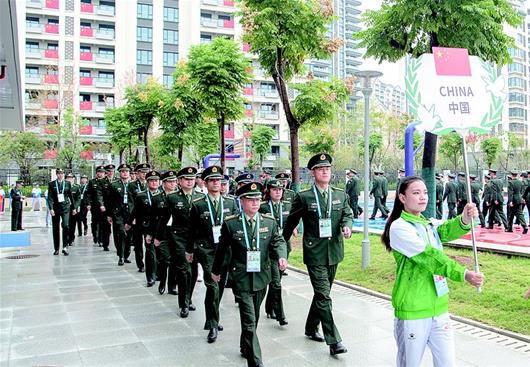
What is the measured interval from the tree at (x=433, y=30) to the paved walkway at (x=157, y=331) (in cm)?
339

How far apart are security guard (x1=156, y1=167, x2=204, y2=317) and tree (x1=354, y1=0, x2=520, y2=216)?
4290 millimetres

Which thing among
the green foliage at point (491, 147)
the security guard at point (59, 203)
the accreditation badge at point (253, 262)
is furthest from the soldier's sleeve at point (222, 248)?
the green foliage at point (491, 147)

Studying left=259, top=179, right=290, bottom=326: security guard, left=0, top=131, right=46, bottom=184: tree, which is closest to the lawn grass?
left=259, top=179, right=290, bottom=326: security guard

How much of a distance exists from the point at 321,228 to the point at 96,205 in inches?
343

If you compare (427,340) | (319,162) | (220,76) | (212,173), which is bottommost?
(427,340)

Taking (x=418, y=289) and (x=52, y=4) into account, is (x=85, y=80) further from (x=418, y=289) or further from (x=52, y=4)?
(x=418, y=289)

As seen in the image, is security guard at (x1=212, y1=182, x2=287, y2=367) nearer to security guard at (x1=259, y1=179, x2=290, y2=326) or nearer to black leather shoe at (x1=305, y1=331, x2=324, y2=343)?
black leather shoe at (x1=305, y1=331, x2=324, y2=343)

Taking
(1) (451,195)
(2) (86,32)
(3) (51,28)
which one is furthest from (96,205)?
(2) (86,32)

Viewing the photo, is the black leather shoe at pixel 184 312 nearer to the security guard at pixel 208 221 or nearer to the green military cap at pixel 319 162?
the security guard at pixel 208 221

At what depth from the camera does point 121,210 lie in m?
11.1

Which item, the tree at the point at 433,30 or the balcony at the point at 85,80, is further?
the balcony at the point at 85,80

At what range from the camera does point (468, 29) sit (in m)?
8.23

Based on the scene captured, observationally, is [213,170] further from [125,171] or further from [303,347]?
[125,171]

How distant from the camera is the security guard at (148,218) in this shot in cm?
873
